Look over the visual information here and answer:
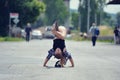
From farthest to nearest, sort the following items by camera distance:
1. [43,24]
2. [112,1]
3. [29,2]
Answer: [43,24], [29,2], [112,1]

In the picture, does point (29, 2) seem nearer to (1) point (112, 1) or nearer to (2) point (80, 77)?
(1) point (112, 1)

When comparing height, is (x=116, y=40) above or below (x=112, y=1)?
below

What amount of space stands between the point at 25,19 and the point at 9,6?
259cm

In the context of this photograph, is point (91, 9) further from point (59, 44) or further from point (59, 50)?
point (59, 50)

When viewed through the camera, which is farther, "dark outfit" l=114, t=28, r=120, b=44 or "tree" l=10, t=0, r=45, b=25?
"tree" l=10, t=0, r=45, b=25

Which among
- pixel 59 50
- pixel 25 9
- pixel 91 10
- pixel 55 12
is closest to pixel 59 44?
pixel 59 50

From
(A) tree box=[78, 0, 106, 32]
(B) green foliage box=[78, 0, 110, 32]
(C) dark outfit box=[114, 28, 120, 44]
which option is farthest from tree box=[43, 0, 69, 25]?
(C) dark outfit box=[114, 28, 120, 44]

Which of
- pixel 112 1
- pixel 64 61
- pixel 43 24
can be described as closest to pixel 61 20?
pixel 43 24

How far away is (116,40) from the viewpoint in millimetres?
52094

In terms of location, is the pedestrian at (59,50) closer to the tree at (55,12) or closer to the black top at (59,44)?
the black top at (59,44)

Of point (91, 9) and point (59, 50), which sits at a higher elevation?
point (91, 9)

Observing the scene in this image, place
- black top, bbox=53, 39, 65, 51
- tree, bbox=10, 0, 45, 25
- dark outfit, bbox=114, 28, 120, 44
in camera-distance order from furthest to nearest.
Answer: tree, bbox=10, 0, 45, 25 < dark outfit, bbox=114, 28, 120, 44 < black top, bbox=53, 39, 65, 51

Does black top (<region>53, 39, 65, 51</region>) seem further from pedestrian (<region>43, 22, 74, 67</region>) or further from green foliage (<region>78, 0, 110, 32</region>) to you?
green foliage (<region>78, 0, 110, 32</region>)

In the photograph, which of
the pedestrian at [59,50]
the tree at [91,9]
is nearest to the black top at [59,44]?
the pedestrian at [59,50]
